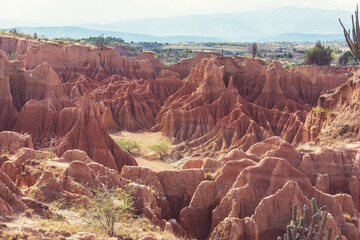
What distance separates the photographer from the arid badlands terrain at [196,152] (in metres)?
17.3

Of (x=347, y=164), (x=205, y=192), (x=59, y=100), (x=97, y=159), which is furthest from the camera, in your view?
(x=59, y=100)

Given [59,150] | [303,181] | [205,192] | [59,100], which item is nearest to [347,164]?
[303,181]

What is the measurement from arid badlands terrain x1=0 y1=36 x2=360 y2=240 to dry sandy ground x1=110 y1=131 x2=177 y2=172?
25.6 inches

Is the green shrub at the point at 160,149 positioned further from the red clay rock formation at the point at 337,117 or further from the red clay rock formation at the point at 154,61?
the red clay rock formation at the point at 154,61

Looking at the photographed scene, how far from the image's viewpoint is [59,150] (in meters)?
30.3

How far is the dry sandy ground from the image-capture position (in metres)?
41.2

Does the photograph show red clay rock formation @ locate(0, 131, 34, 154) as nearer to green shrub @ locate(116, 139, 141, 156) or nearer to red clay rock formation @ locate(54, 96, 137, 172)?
red clay rock formation @ locate(54, 96, 137, 172)

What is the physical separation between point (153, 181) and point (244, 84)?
40.5 m

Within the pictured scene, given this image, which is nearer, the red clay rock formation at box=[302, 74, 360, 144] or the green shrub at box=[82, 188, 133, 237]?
the green shrub at box=[82, 188, 133, 237]

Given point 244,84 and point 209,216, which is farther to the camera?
point 244,84

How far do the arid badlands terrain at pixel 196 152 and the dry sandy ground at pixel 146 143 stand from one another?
65cm

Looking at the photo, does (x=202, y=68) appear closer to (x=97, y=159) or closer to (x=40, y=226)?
(x=97, y=159)

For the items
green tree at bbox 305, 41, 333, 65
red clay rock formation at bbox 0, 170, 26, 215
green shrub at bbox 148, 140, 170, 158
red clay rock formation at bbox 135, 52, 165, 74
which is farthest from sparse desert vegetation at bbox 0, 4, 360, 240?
red clay rock formation at bbox 135, 52, 165, 74

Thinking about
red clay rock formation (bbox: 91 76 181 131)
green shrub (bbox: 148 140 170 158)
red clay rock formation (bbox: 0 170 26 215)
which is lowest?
green shrub (bbox: 148 140 170 158)
